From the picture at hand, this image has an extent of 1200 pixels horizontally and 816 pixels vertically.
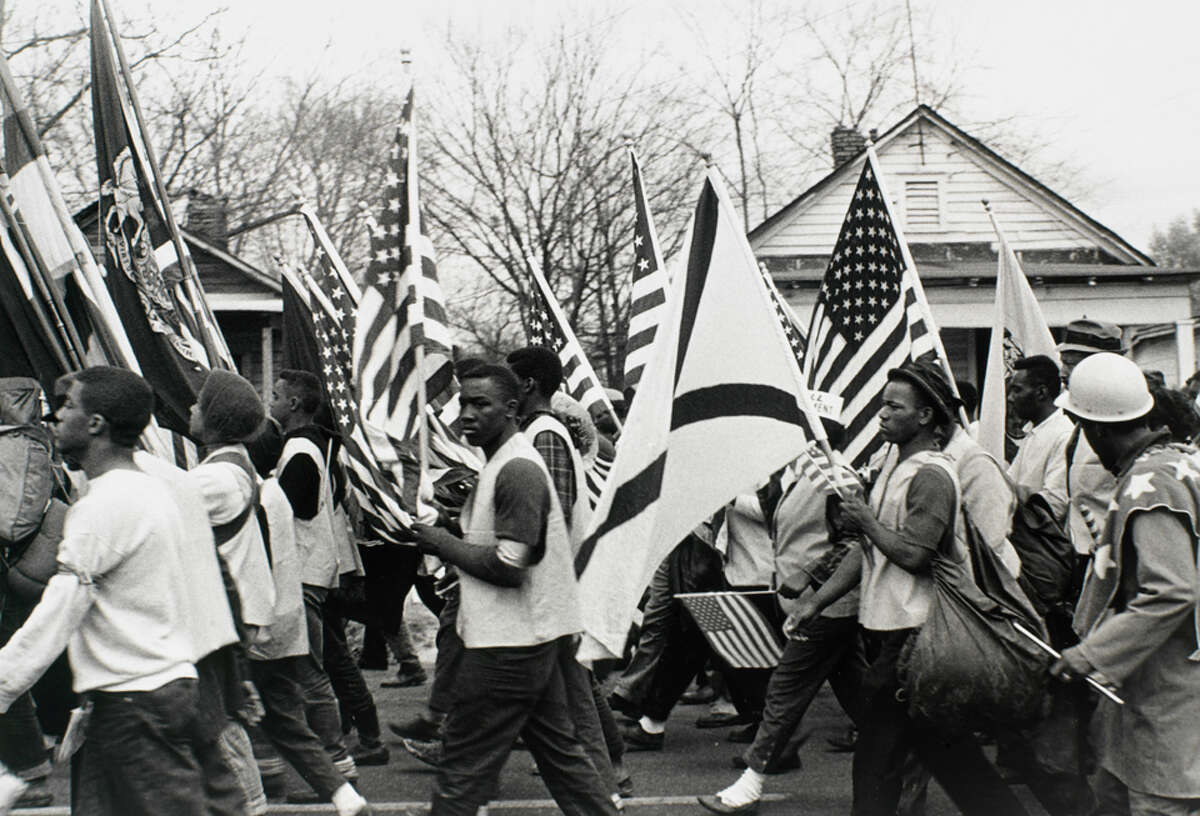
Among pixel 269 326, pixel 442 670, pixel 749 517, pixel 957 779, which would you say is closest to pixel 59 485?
pixel 442 670

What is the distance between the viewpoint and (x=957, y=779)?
5.01m

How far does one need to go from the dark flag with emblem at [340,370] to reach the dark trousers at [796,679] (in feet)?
5.64

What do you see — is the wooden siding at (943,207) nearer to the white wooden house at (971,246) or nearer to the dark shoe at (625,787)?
the white wooden house at (971,246)

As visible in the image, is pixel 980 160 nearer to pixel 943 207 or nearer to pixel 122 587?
pixel 943 207

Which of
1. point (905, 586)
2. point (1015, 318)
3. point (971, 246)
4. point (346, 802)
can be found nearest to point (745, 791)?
point (905, 586)

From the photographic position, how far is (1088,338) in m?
7.71

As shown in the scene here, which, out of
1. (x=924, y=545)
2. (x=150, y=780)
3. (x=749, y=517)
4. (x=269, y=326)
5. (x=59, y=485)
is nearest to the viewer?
(x=150, y=780)

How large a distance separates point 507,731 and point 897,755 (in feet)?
4.51

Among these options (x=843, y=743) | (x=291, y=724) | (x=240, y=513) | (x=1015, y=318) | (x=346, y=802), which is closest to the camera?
(x=240, y=513)

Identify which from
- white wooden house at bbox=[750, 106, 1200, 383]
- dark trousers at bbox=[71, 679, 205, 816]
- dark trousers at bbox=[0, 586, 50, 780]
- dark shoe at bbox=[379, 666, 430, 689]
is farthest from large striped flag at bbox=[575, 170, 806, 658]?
white wooden house at bbox=[750, 106, 1200, 383]

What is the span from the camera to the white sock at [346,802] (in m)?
5.74

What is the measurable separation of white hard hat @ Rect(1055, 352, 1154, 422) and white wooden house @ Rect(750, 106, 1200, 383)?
15151mm

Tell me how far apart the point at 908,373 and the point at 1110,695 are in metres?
1.45

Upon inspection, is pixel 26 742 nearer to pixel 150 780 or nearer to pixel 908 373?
pixel 150 780
